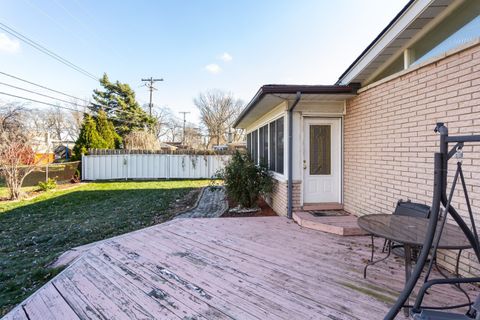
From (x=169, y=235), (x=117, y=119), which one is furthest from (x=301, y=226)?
(x=117, y=119)

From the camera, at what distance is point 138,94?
942 inches

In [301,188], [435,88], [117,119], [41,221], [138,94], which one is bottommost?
[41,221]

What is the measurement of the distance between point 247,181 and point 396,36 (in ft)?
13.7

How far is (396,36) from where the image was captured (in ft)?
12.7

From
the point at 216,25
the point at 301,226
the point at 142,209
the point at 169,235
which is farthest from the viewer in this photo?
the point at 216,25

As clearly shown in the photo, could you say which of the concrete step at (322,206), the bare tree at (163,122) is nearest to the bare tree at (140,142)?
the bare tree at (163,122)

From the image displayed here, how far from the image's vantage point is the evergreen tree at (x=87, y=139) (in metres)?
13.7

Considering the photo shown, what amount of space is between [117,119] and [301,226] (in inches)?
848

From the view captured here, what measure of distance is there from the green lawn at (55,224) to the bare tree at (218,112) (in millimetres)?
20175

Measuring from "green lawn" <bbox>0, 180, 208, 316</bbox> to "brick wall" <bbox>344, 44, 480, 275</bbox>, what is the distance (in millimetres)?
4555

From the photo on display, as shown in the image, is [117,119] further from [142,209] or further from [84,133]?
[142,209]

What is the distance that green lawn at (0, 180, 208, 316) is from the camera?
10.8 feet

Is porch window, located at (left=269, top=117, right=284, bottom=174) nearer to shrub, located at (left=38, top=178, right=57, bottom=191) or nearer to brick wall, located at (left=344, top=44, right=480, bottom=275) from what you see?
brick wall, located at (left=344, top=44, right=480, bottom=275)

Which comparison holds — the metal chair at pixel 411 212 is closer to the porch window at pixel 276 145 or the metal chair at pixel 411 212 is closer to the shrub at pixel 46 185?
the porch window at pixel 276 145
